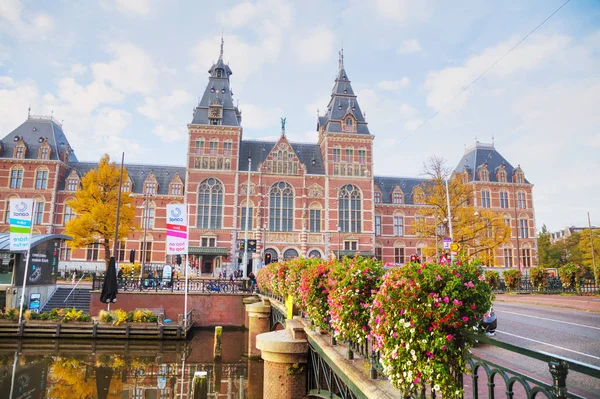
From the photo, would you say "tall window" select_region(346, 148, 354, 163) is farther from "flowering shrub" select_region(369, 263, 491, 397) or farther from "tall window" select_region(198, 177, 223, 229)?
"flowering shrub" select_region(369, 263, 491, 397)

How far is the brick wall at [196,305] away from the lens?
24.4 metres

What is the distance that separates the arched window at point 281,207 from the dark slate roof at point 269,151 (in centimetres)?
304

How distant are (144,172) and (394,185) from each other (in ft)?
99.0

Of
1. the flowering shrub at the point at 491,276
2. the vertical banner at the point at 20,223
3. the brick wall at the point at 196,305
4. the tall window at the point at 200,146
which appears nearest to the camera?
the flowering shrub at the point at 491,276

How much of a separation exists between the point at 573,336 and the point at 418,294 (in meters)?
8.74

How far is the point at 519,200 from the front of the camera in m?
47.0

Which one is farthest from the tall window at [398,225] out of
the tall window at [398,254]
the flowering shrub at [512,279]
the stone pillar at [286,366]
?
the stone pillar at [286,366]

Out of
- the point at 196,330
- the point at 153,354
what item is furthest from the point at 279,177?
the point at 153,354

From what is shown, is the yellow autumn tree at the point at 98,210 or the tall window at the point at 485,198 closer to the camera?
the yellow autumn tree at the point at 98,210

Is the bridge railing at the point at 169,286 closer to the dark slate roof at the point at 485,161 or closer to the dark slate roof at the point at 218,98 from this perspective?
the dark slate roof at the point at 218,98

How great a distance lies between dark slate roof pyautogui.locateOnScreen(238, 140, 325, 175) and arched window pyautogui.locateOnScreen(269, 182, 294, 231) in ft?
9.98

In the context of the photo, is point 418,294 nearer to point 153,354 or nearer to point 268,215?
point 153,354

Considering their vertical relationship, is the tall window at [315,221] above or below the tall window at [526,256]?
above

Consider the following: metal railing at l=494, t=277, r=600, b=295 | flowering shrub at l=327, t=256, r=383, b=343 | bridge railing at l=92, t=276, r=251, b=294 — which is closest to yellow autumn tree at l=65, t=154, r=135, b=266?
bridge railing at l=92, t=276, r=251, b=294
